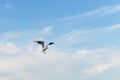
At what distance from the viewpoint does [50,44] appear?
5588 cm

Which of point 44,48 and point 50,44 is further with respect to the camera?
point 44,48

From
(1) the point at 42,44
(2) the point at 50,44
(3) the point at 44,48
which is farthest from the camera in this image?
(1) the point at 42,44

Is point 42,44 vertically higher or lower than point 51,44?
higher

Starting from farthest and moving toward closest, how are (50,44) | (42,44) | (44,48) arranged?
(42,44) → (44,48) → (50,44)

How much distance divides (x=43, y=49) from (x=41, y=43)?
5.01 meters

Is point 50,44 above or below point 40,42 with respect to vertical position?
below

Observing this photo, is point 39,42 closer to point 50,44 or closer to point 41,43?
point 41,43

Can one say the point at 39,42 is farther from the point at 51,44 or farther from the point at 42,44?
the point at 51,44

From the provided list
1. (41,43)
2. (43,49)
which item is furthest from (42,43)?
(43,49)

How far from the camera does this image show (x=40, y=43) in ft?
210

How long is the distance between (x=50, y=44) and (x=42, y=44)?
891 centimetres

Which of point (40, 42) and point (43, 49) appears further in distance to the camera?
point (40, 42)

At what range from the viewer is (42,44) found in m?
63.8

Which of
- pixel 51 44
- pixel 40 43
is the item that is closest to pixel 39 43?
pixel 40 43
